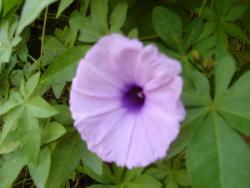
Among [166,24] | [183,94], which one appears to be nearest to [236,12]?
[166,24]

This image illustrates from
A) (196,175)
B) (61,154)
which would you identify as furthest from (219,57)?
(61,154)

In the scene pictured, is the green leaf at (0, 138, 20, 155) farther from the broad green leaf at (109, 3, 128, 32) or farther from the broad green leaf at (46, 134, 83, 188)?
the broad green leaf at (109, 3, 128, 32)

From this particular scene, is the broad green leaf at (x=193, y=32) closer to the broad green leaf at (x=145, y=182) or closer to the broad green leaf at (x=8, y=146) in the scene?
the broad green leaf at (x=145, y=182)

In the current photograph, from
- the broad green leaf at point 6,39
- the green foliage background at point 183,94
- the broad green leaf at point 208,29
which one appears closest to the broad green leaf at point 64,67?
the green foliage background at point 183,94

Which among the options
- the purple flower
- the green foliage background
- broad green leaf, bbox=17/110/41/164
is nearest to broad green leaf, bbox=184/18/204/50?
the green foliage background

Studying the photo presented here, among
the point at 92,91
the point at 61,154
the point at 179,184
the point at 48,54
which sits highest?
the point at 92,91

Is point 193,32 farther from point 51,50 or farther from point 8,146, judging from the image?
point 8,146

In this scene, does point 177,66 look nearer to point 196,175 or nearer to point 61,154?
point 196,175
